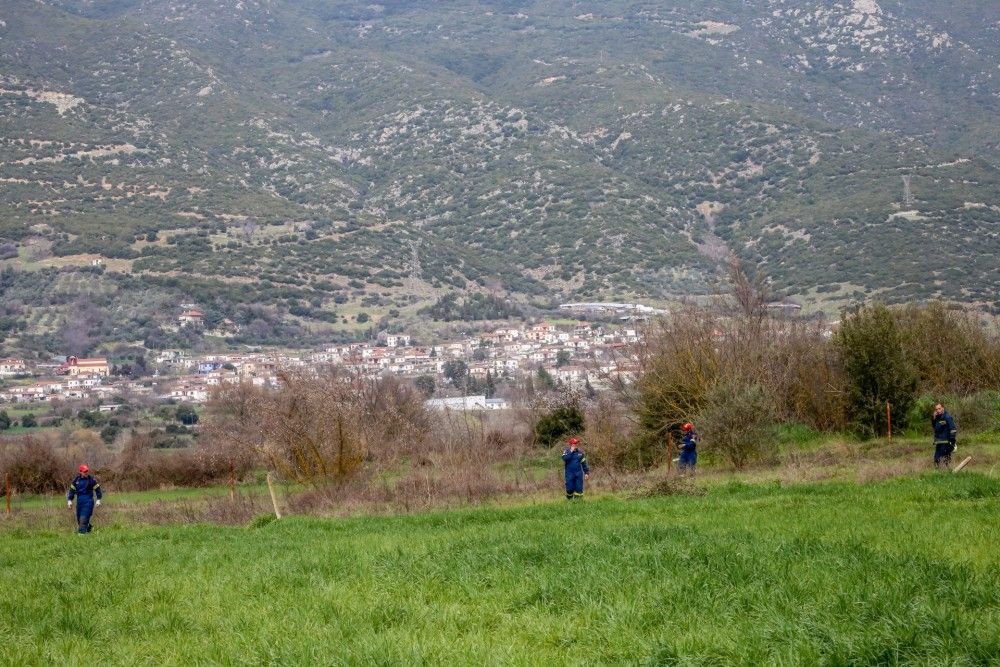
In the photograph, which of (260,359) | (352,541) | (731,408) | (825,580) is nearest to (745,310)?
(731,408)

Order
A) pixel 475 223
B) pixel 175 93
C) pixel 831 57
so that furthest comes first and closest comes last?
1. pixel 831 57
2. pixel 175 93
3. pixel 475 223

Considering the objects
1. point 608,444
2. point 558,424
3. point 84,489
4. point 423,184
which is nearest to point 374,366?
point 558,424

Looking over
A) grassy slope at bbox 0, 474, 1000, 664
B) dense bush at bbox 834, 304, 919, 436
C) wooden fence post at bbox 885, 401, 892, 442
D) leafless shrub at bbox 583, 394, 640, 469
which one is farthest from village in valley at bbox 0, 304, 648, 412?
grassy slope at bbox 0, 474, 1000, 664

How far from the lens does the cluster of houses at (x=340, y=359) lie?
6806 centimetres

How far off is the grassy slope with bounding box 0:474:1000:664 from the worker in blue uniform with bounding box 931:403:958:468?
6513 mm

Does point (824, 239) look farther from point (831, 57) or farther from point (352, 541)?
point (831, 57)

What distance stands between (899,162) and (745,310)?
78927 millimetres

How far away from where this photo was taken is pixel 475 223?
116 metres

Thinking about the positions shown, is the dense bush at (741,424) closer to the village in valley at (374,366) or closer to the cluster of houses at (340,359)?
the village in valley at (374,366)

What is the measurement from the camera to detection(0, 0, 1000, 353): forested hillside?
8700cm

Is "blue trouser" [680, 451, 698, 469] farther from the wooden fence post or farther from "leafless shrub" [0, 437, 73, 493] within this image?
"leafless shrub" [0, 437, 73, 493]

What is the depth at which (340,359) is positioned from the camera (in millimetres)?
64938

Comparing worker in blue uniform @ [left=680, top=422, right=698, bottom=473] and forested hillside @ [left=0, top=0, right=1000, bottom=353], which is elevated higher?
forested hillside @ [left=0, top=0, right=1000, bottom=353]

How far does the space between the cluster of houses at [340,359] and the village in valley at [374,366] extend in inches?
2.9
